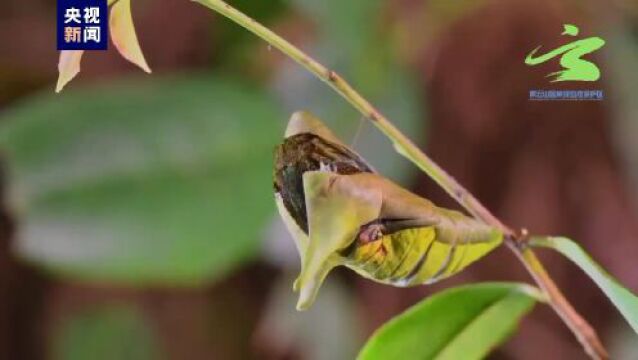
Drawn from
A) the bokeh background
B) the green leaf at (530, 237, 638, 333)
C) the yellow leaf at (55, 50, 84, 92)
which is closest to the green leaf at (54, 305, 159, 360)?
the bokeh background

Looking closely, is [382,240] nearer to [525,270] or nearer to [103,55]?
[525,270]

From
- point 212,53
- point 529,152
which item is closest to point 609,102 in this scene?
point 529,152

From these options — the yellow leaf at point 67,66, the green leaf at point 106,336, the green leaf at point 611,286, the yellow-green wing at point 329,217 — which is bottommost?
the green leaf at point 106,336

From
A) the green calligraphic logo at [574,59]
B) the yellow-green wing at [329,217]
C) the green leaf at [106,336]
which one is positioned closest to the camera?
the yellow-green wing at [329,217]

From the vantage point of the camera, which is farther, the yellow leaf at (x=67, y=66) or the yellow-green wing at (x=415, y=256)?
the yellow leaf at (x=67, y=66)

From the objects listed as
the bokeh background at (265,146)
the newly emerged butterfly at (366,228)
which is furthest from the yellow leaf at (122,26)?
the newly emerged butterfly at (366,228)

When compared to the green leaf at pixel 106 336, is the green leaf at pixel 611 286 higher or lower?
higher

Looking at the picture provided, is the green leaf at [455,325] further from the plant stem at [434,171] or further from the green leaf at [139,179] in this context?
the green leaf at [139,179]

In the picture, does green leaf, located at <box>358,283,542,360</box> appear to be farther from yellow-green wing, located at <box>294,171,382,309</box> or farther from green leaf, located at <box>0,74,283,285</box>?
green leaf, located at <box>0,74,283,285</box>
